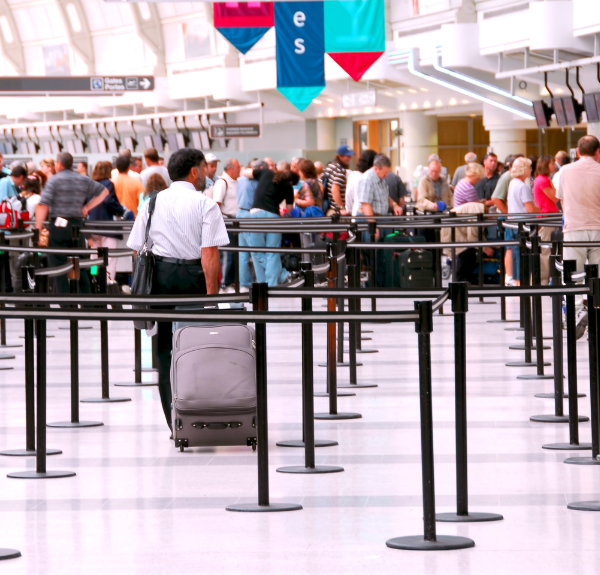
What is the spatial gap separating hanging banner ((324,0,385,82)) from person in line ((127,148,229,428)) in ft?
32.8

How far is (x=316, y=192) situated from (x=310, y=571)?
1360cm

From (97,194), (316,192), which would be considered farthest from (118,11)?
(97,194)

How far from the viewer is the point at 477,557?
446cm

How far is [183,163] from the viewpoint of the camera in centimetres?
698

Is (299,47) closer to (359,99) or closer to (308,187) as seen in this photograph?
(308,187)

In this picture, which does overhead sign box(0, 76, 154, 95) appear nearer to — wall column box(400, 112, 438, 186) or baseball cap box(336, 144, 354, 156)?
wall column box(400, 112, 438, 186)

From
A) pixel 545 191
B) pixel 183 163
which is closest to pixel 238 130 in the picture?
pixel 545 191

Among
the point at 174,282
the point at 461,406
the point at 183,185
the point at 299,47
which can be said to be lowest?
the point at 461,406

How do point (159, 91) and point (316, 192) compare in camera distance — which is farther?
point (159, 91)

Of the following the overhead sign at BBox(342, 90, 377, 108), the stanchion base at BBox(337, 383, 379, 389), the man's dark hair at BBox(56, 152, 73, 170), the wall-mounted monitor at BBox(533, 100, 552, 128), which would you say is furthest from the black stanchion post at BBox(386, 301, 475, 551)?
the overhead sign at BBox(342, 90, 377, 108)

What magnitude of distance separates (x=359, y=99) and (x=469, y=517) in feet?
81.7

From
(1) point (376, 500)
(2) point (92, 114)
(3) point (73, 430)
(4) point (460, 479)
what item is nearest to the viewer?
(4) point (460, 479)

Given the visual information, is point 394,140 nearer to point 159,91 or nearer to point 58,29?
point 159,91

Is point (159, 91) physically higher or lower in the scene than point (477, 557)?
higher
